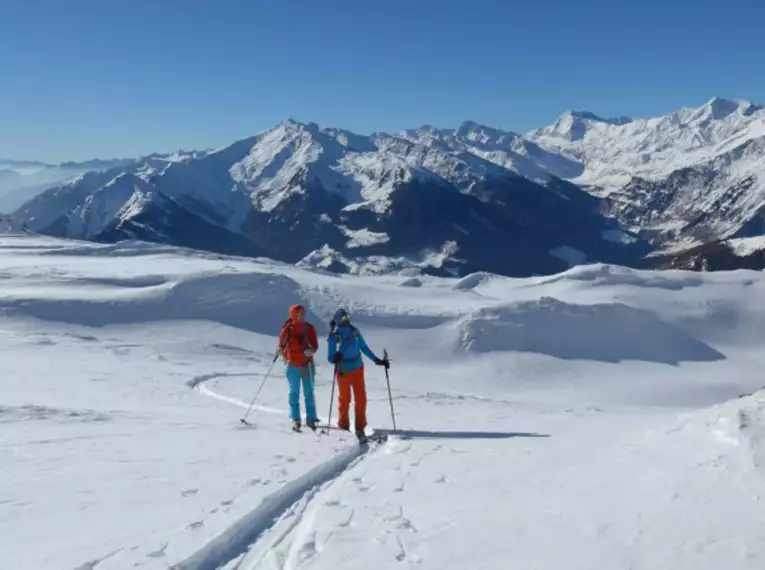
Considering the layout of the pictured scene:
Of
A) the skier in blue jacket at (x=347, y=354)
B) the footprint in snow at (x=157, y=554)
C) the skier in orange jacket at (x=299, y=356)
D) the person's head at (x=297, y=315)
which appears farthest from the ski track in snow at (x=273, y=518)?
the person's head at (x=297, y=315)

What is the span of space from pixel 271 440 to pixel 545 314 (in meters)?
35.2

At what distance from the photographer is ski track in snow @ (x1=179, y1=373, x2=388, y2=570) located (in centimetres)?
683

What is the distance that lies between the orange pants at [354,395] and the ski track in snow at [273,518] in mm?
2541

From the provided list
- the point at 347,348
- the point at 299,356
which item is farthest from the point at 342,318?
the point at 299,356

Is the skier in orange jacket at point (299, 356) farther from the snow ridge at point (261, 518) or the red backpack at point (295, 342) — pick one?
the snow ridge at point (261, 518)

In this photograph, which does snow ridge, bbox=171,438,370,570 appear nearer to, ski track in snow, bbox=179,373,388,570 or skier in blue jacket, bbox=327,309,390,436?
ski track in snow, bbox=179,373,388,570

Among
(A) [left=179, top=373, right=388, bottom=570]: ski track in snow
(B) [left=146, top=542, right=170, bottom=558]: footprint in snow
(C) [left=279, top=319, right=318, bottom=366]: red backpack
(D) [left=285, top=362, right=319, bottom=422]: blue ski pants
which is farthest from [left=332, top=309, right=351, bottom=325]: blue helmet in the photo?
(B) [left=146, top=542, right=170, bottom=558]: footprint in snow

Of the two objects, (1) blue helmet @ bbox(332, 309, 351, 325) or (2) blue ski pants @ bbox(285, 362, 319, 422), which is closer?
(1) blue helmet @ bbox(332, 309, 351, 325)

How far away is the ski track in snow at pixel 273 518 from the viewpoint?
683cm

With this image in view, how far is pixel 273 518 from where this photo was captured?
8109mm

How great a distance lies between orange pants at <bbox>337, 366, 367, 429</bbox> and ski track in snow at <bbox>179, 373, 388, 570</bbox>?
2.54m

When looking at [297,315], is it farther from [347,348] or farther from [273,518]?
[273,518]

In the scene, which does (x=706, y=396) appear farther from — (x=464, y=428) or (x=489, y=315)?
(x=464, y=428)

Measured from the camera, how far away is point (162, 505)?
8.23 meters
